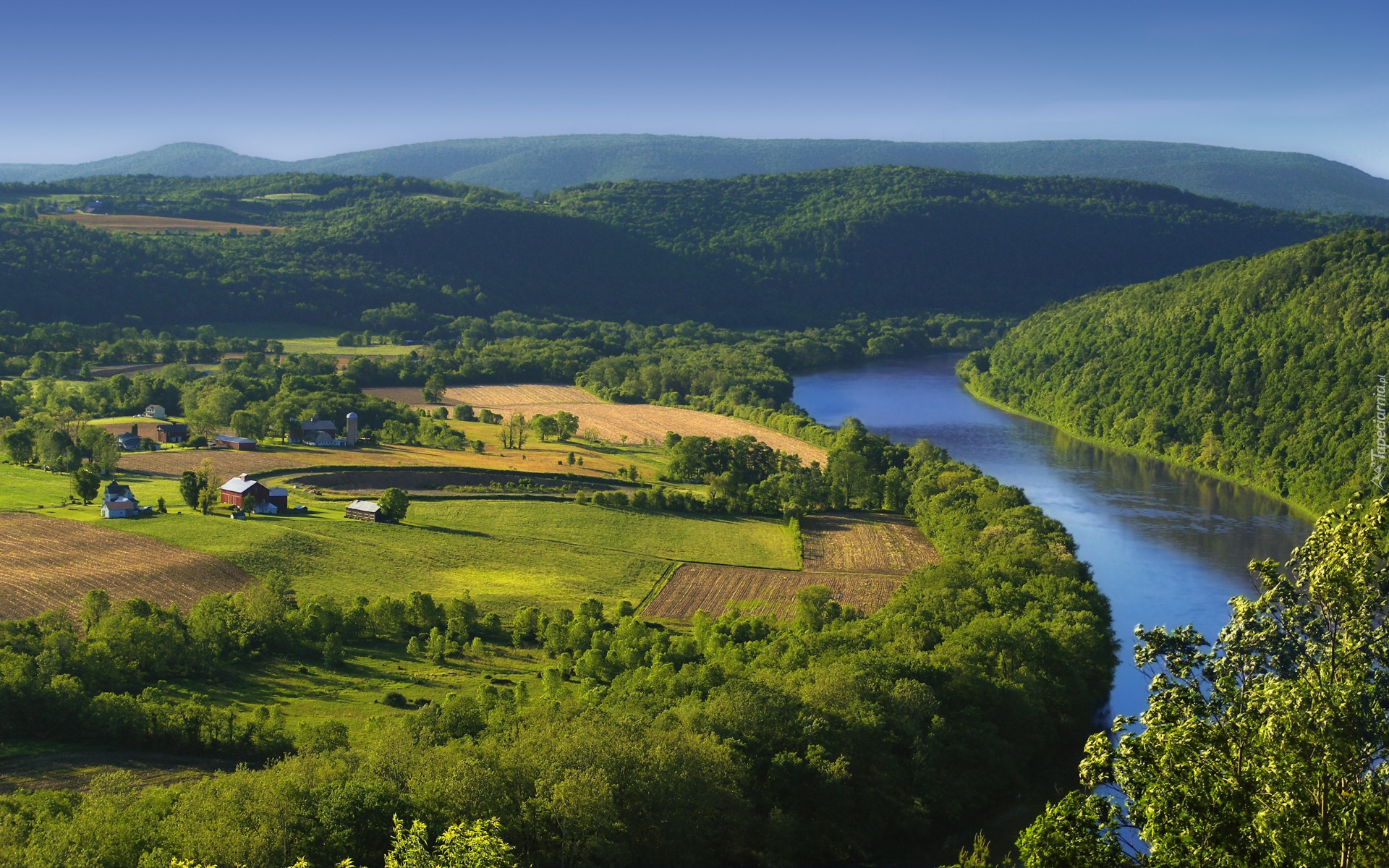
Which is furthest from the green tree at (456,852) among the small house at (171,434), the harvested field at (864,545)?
the small house at (171,434)

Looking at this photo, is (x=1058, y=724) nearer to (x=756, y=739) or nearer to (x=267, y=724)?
(x=756, y=739)

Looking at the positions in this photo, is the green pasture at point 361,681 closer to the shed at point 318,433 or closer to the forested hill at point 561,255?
the shed at point 318,433

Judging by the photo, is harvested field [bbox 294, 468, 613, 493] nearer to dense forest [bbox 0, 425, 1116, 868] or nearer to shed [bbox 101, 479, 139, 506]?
shed [bbox 101, 479, 139, 506]

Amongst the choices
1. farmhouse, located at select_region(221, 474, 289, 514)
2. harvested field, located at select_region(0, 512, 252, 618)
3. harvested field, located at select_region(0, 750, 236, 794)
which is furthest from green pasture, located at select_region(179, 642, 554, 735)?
farmhouse, located at select_region(221, 474, 289, 514)

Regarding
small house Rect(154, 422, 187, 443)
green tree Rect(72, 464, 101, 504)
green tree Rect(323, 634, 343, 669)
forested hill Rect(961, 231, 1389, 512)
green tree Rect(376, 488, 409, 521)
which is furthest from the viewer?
small house Rect(154, 422, 187, 443)

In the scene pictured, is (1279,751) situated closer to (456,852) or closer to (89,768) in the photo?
(456,852)

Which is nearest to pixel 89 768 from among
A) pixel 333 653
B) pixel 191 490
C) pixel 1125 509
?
pixel 333 653

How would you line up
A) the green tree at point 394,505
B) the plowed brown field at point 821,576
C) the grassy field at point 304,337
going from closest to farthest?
the plowed brown field at point 821,576 → the green tree at point 394,505 → the grassy field at point 304,337
